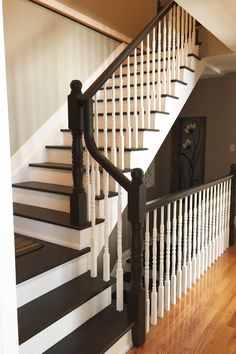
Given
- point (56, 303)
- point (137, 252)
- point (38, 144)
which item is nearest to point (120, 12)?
point (38, 144)

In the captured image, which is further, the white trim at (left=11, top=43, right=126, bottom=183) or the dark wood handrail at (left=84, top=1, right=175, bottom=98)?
the white trim at (left=11, top=43, right=126, bottom=183)

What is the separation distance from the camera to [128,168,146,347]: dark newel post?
189 centimetres

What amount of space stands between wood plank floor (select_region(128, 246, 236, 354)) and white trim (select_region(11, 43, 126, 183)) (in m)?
1.93

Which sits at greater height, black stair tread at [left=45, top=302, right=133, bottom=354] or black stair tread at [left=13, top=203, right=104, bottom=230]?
black stair tread at [left=13, top=203, right=104, bottom=230]

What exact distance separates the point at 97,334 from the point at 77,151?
46.3 inches

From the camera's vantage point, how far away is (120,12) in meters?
4.48

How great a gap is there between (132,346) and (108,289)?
1.29 ft

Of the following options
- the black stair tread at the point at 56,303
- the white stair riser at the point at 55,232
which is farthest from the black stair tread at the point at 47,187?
the black stair tread at the point at 56,303

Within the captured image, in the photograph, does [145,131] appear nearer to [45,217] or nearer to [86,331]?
[45,217]

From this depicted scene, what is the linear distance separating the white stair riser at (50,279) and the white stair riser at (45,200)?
397mm

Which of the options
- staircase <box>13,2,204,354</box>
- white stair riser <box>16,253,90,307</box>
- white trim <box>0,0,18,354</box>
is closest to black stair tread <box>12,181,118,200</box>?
staircase <box>13,2,204,354</box>

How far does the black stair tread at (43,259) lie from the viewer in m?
1.86

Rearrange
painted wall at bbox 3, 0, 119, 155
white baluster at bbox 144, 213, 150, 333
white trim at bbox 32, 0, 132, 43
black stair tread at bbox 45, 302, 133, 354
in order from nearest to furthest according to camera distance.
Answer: black stair tread at bbox 45, 302, 133, 354 < white baluster at bbox 144, 213, 150, 333 < painted wall at bbox 3, 0, 119, 155 < white trim at bbox 32, 0, 132, 43

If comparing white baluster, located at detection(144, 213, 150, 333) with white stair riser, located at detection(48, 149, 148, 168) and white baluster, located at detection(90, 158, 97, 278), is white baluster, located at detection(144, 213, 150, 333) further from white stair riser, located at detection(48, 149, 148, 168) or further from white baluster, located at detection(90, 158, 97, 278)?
white stair riser, located at detection(48, 149, 148, 168)
